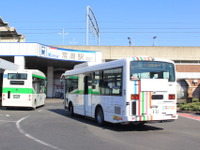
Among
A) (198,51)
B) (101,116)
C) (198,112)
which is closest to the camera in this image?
(101,116)

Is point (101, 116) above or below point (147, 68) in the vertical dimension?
below

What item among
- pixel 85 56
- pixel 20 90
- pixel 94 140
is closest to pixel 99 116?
pixel 94 140

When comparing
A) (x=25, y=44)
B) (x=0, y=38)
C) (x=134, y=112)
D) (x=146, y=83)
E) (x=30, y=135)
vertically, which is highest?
(x=0, y=38)

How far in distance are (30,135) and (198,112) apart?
13.6 metres

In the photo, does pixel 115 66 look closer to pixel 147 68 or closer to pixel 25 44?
pixel 147 68

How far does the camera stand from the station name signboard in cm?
3343

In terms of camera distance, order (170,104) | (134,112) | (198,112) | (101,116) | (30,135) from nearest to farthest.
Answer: (30,135)
(134,112)
(170,104)
(101,116)
(198,112)

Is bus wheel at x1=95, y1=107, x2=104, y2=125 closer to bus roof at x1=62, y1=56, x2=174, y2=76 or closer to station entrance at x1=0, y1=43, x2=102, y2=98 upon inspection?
bus roof at x1=62, y1=56, x2=174, y2=76

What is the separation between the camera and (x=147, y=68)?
11.2 m

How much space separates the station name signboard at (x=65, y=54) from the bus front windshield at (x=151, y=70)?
75.4 ft

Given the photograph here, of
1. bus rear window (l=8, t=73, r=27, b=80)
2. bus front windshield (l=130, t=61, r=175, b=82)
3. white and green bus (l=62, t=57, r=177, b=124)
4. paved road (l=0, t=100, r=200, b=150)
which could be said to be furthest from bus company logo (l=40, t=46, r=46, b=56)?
bus front windshield (l=130, t=61, r=175, b=82)

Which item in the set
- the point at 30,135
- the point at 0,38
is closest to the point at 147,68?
the point at 30,135

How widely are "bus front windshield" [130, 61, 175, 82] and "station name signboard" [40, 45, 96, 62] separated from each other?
75.4ft

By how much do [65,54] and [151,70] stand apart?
1008 inches
